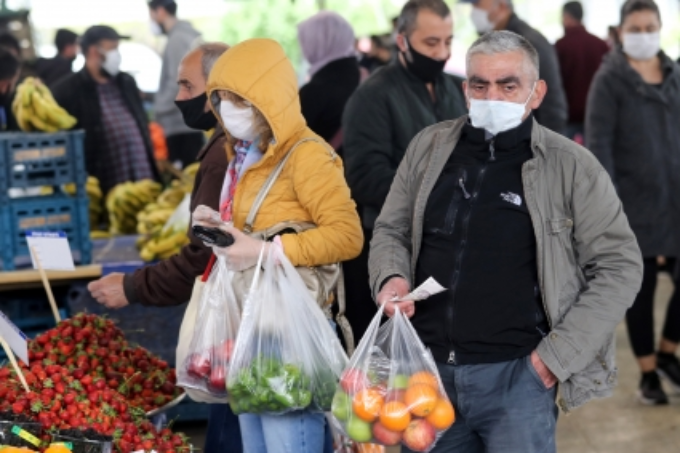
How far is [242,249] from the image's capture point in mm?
3572

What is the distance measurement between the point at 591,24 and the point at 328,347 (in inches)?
452

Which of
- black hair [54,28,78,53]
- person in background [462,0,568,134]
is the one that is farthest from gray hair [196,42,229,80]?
black hair [54,28,78,53]

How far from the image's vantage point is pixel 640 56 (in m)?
5.93

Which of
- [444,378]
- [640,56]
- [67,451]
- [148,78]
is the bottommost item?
[148,78]

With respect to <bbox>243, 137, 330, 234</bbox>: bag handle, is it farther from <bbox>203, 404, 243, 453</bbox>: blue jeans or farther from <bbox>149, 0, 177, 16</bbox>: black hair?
<bbox>149, 0, 177, 16</bbox>: black hair

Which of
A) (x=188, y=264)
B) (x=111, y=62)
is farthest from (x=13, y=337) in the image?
(x=111, y=62)

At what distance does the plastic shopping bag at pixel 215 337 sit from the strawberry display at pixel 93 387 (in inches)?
10.9

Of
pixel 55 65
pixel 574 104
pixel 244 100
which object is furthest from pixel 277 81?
pixel 55 65

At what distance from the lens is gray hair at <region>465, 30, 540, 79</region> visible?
316 centimetres

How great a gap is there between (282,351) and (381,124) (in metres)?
1.52

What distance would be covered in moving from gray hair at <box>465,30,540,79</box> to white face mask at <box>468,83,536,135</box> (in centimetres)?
8

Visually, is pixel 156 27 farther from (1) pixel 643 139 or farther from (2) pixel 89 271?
(1) pixel 643 139

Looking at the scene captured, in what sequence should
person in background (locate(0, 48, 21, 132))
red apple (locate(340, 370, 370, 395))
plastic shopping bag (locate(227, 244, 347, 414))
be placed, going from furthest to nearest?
1. person in background (locate(0, 48, 21, 132))
2. plastic shopping bag (locate(227, 244, 347, 414))
3. red apple (locate(340, 370, 370, 395))

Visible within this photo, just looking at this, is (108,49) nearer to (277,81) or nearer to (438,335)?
(277,81)
